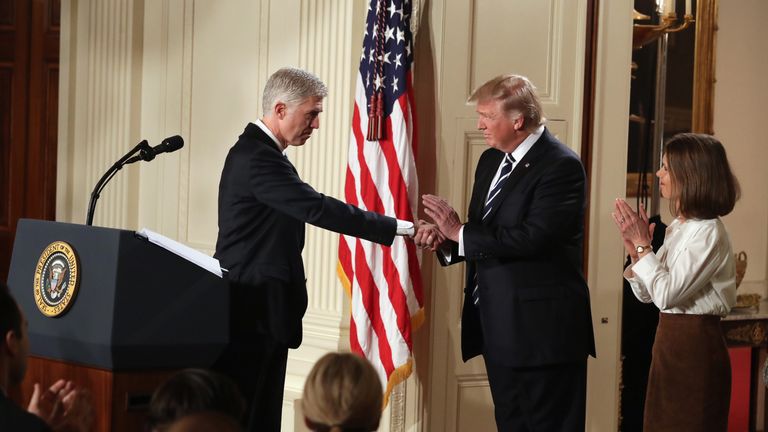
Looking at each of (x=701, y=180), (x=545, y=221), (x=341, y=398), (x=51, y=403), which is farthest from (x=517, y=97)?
(x=51, y=403)

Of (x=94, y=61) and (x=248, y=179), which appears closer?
(x=248, y=179)

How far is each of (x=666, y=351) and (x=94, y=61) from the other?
3916mm

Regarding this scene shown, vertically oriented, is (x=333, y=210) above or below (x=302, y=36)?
below

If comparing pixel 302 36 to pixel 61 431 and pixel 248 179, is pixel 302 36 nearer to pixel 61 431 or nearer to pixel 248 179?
pixel 248 179

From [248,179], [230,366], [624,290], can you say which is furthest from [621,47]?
[230,366]

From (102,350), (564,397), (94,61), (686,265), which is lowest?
(564,397)

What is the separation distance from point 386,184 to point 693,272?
1462mm

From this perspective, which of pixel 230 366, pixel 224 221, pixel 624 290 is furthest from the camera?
pixel 624 290

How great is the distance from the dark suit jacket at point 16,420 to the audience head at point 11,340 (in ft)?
0.31

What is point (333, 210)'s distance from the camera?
149 inches

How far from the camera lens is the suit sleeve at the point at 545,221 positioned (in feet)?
12.0

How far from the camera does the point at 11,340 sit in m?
2.42

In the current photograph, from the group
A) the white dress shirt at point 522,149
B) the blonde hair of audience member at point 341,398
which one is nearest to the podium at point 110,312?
the blonde hair of audience member at point 341,398

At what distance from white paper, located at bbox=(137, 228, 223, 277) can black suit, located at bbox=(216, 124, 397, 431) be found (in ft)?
0.93
